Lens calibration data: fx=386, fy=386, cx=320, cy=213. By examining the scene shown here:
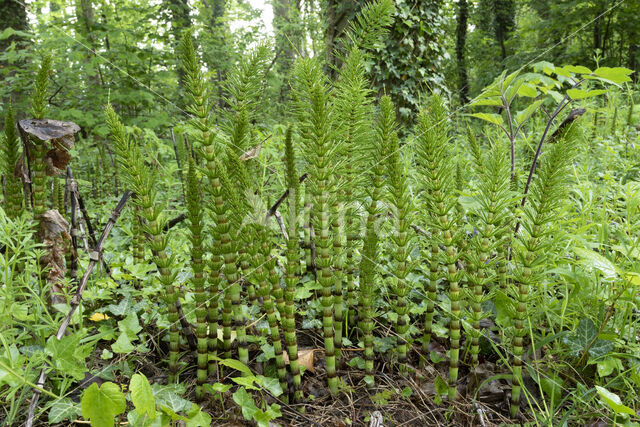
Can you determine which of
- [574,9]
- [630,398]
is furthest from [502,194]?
[574,9]

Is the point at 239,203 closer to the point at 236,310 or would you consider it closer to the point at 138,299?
the point at 236,310

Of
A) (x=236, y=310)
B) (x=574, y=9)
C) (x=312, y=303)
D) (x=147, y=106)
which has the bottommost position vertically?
(x=312, y=303)

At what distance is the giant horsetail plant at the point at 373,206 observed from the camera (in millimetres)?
1110

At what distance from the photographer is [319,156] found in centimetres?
102

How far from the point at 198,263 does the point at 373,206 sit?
55 centimetres

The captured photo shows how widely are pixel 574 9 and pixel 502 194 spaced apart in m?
12.7

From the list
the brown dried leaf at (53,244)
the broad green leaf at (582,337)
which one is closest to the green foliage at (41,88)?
the brown dried leaf at (53,244)

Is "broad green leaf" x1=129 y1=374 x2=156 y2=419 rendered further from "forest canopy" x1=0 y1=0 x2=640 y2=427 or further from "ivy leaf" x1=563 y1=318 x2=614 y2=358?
"ivy leaf" x1=563 y1=318 x2=614 y2=358

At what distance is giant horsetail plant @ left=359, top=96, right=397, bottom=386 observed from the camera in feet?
3.64

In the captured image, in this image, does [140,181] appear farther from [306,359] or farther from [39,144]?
[306,359]

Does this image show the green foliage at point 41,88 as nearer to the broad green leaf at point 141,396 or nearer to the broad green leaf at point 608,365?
the broad green leaf at point 141,396

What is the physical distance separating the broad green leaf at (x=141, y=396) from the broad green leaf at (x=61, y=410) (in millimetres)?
274

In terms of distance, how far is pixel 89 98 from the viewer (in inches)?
250

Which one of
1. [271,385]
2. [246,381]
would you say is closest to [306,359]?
[271,385]
